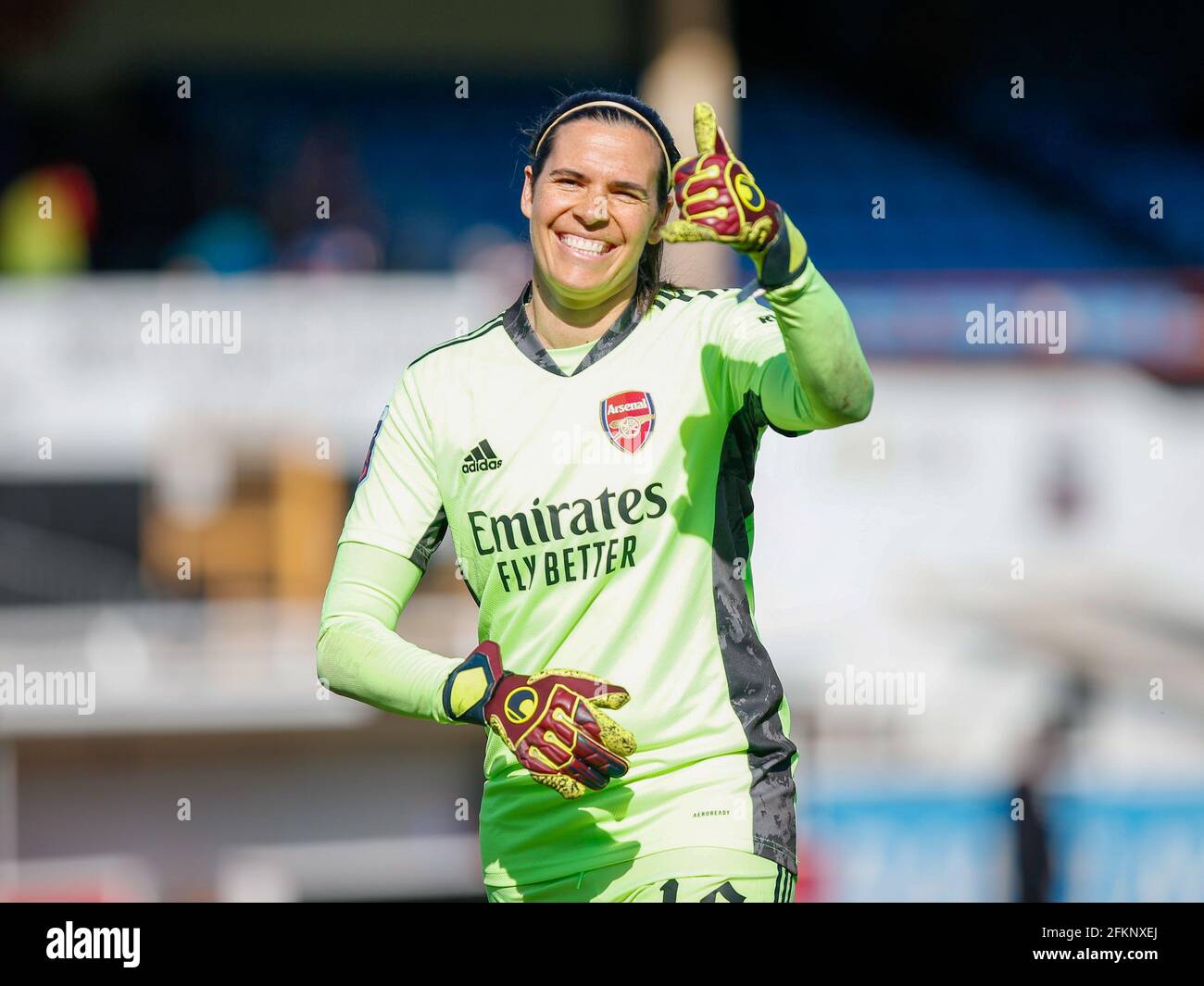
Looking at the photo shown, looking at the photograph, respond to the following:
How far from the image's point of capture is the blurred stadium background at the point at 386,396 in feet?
33.6

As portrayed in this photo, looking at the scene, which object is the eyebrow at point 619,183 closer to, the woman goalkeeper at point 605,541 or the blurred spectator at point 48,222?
the woman goalkeeper at point 605,541

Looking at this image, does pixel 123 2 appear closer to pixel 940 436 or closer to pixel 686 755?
pixel 940 436

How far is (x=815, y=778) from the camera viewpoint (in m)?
10.8

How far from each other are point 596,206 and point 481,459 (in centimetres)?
52

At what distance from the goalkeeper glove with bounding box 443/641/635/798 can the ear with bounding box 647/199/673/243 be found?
86 cm

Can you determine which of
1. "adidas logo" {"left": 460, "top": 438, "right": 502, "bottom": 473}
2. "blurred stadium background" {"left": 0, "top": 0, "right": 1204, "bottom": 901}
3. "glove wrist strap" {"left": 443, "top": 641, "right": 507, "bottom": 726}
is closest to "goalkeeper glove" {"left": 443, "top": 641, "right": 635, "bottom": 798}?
"glove wrist strap" {"left": 443, "top": 641, "right": 507, "bottom": 726}

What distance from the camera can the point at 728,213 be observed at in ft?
8.99

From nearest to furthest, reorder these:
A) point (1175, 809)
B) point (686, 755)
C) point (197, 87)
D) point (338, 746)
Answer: point (686, 755) < point (338, 746) < point (1175, 809) < point (197, 87)

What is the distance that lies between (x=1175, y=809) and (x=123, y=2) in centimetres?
1138

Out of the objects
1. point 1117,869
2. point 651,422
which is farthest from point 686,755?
point 1117,869

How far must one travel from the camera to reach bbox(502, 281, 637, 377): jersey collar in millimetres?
3258

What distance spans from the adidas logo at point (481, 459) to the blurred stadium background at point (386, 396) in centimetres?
663

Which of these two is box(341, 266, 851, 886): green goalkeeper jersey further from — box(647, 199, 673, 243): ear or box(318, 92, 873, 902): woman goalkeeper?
box(647, 199, 673, 243): ear

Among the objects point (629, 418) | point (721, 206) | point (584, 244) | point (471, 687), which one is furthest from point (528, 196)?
point (471, 687)
